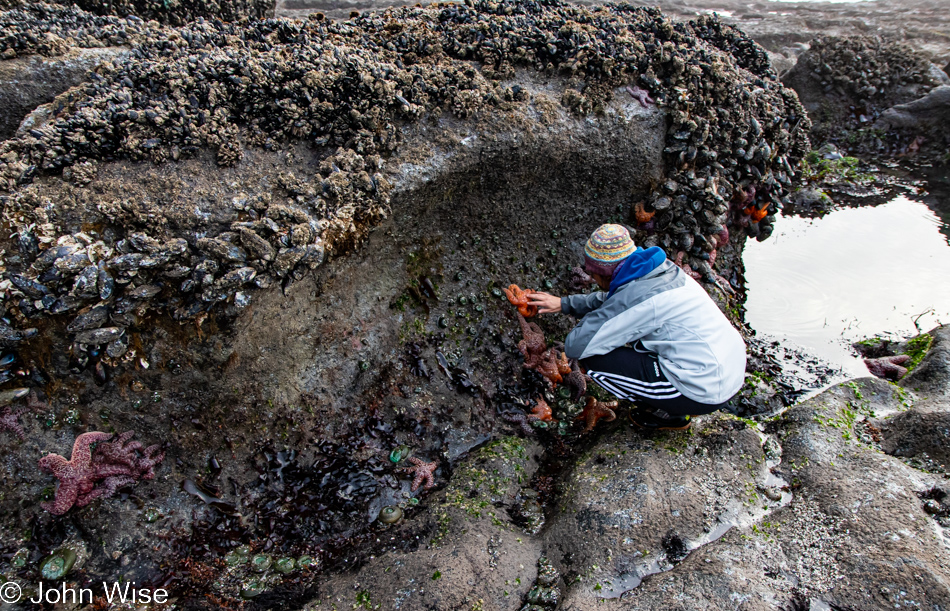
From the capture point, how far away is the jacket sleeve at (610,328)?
3.25 m

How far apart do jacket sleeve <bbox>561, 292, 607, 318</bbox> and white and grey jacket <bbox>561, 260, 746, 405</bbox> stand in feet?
0.85

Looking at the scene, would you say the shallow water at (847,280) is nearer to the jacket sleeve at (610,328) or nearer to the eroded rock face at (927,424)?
the eroded rock face at (927,424)

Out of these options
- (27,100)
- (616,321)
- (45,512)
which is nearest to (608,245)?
(616,321)

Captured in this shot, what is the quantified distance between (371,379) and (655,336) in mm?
1956

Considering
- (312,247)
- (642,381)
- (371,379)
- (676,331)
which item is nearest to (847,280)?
(676,331)

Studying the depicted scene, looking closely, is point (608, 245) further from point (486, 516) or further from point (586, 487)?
point (486, 516)

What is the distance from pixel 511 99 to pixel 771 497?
11.0 feet

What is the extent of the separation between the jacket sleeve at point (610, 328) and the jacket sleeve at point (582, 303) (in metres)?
0.20

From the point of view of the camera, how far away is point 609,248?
131 inches

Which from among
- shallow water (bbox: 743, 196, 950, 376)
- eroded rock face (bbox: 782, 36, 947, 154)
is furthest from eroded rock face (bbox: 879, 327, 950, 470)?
eroded rock face (bbox: 782, 36, 947, 154)

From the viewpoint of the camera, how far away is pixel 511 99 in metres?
4.25

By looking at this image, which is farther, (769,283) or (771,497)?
(769,283)

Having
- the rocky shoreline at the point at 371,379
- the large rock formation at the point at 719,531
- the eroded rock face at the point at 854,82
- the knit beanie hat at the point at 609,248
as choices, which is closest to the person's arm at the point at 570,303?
the knit beanie hat at the point at 609,248

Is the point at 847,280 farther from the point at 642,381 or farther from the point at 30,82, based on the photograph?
the point at 30,82
